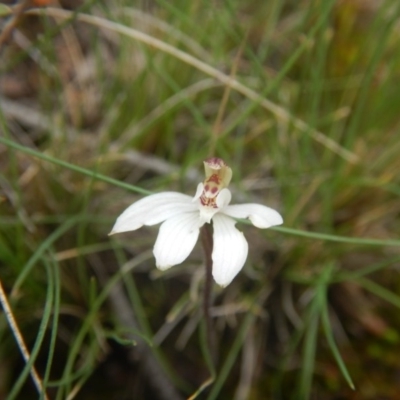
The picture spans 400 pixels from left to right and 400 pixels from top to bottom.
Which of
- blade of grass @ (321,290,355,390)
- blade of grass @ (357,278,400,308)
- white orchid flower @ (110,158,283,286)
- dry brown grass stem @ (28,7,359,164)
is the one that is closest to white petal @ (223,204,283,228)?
white orchid flower @ (110,158,283,286)

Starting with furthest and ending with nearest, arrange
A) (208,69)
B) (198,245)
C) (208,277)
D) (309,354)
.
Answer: (198,245) → (208,69) → (309,354) → (208,277)

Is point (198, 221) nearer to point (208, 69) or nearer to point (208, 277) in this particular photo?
point (208, 277)

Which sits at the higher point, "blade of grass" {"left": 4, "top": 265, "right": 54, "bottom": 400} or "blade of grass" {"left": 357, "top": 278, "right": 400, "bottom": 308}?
"blade of grass" {"left": 357, "top": 278, "right": 400, "bottom": 308}

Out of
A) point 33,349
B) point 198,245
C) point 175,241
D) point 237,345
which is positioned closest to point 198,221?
point 175,241

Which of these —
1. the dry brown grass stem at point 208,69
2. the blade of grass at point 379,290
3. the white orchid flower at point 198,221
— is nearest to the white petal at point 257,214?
the white orchid flower at point 198,221

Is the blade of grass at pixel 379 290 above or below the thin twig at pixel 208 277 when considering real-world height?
above

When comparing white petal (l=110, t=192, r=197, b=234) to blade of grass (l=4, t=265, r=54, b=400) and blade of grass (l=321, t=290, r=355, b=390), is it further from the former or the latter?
blade of grass (l=321, t=290, r=355, b=390)

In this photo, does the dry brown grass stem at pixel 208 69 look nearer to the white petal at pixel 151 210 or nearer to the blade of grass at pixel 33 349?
the white petal at pixel 151 210
